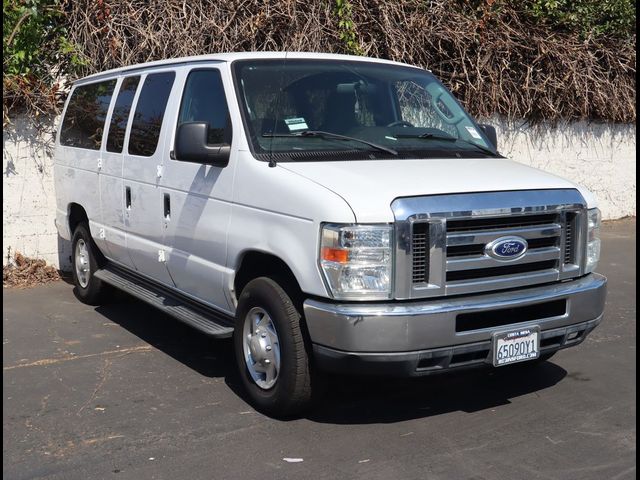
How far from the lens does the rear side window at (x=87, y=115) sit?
288 inches

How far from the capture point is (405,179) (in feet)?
15.3

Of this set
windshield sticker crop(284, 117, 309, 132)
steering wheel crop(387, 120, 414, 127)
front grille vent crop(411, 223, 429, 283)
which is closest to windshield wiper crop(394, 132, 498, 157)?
steering wheel crop(387, 120, 414, 127)

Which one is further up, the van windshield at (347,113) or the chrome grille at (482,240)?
the van windshield at (347,113)

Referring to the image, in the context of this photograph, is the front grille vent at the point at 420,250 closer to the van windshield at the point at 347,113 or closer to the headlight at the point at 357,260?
the headlight at the point at 357,260

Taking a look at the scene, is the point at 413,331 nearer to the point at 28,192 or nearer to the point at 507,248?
the point at 507,248

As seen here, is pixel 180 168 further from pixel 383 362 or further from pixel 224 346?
pixel 383 362

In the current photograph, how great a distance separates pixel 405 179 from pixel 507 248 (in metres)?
0.71

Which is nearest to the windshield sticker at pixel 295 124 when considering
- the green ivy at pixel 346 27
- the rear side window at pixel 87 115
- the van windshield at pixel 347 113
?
the van windshield at pixel 347 113

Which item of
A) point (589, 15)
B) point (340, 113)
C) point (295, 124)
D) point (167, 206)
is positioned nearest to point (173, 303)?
point (167, 206)

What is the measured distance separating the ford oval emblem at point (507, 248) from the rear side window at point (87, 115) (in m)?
3.94

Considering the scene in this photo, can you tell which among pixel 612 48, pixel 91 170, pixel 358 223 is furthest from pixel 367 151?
pixel 612 48

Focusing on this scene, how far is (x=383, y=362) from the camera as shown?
4.45m

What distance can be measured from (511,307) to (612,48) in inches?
374

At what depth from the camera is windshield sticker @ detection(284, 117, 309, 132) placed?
529cm
